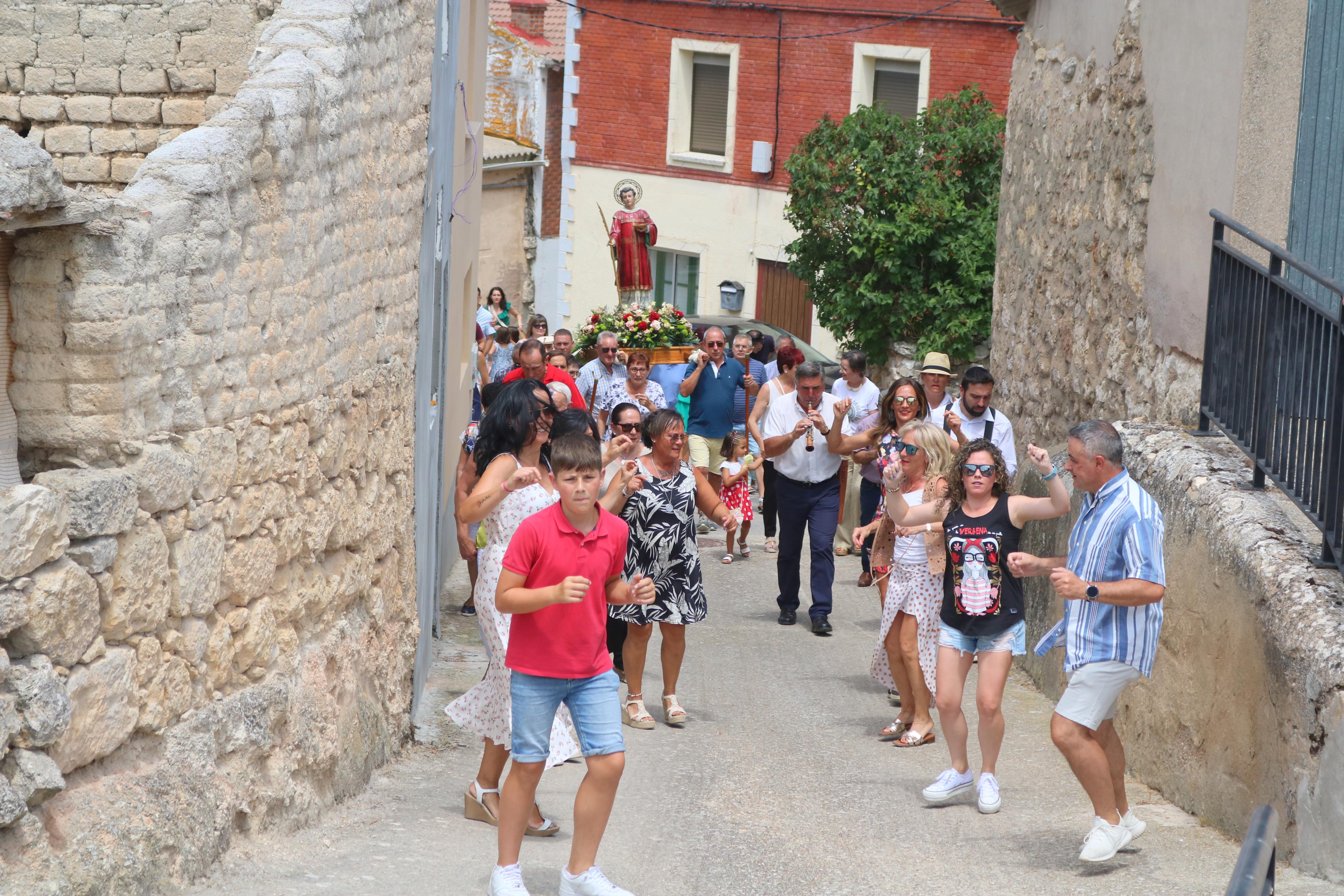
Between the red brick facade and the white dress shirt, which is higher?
the red brick facade

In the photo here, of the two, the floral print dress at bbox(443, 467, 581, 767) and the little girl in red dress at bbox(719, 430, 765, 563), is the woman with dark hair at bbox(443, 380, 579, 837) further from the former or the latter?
the little girl in red dress at bbox(719, 430, 765, 563)

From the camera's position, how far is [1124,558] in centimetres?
532

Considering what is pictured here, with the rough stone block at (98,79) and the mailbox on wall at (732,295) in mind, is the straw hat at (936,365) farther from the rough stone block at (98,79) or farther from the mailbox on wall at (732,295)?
the mailbox on wall at (732,295)

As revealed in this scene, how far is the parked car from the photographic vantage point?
19.2 meters

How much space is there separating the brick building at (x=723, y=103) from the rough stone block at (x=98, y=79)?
1837 cm

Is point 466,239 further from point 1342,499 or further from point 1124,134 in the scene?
point 1342,499

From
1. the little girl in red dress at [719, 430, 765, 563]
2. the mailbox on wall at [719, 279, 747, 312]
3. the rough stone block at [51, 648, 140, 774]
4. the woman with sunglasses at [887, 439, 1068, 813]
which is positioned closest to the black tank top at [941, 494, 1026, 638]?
the woman with sunglasses at [887, 439, 1068, 813]

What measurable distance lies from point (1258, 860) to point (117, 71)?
19.0 feet

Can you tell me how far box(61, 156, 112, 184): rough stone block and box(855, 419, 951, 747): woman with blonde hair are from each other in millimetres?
3874

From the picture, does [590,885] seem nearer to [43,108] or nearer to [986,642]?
[986,642]

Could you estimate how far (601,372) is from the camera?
11867 mm

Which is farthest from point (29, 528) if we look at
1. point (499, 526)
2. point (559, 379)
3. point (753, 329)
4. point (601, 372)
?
point (753, 329)

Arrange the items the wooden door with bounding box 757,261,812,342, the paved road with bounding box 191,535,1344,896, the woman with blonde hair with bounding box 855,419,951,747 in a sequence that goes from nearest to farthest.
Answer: the paved road with bounding box 191,535,1344,896 < the woman with blonde hair with bounding box 855,419,951,747 < the wooden door with bounding box 757,261,812,342

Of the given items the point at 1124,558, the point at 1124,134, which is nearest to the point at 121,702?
the point at 1124,558
